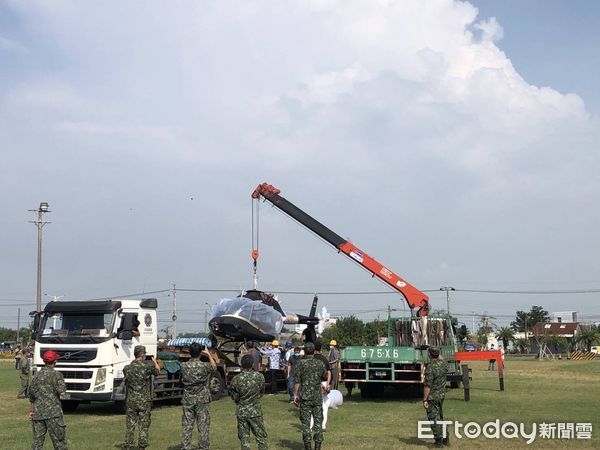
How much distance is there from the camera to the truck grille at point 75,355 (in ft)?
52.6

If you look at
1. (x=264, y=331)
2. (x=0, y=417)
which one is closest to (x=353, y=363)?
(x=264, y=331)

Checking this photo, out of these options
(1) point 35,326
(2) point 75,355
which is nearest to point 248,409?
(2) point 75,355

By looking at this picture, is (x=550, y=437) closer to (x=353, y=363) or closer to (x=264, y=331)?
(x=353, y=363)

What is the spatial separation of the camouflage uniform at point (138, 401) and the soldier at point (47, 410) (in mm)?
1295

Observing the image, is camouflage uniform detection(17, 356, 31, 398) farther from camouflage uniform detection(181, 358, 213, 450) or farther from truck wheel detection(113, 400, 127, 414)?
camouflage uniform detection(181, 358, 213, 450)

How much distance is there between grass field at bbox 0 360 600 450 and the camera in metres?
11.9

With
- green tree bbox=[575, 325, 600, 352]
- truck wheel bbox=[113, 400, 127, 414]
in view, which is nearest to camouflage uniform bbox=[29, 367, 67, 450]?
truck wheel bbox=[113, 400, 127, 414]

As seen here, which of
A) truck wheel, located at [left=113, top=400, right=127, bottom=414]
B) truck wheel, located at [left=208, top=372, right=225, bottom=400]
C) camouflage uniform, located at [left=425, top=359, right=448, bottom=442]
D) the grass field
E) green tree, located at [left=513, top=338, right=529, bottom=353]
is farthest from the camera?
green tree, located at [left=513, top=338, right=529, bottom=353]

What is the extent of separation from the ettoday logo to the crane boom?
11.4 m

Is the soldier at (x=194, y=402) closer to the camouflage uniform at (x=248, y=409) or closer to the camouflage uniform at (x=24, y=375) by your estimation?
the camouflage uniform at (x=248, y=409)

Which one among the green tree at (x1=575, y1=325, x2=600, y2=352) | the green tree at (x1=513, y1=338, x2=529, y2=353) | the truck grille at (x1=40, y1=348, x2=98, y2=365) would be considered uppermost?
the truck grille at (x1=40, y1=348, x2=98, y2=365)

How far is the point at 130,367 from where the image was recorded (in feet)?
35.7

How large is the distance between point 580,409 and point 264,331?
8638 mm

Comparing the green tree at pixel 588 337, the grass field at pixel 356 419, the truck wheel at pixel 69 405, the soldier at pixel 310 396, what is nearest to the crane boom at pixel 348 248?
the grass field at pixel 356 419
